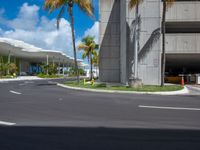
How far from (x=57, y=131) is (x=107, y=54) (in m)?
30.9

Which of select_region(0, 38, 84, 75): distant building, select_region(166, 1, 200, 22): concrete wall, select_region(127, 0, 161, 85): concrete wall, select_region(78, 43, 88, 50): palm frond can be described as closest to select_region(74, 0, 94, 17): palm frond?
select_region(127, 0, 161, 85): concrete wall

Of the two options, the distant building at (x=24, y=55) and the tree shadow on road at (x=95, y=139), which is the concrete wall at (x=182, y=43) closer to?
the tree shadow on road at (x=95, y=139)

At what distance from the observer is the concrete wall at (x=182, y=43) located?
30281 millimetres

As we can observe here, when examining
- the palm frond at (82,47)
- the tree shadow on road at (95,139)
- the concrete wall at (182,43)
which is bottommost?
the tree shadow on road at (95,139)

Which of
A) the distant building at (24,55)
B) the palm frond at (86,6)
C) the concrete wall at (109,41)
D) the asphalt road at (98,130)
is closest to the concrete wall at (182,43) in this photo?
the palm frond at (86,6)

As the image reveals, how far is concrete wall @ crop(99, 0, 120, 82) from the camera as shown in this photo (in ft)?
124

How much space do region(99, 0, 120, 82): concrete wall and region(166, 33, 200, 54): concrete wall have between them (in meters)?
8.72

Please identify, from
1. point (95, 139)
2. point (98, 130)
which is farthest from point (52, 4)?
point (95, 139)

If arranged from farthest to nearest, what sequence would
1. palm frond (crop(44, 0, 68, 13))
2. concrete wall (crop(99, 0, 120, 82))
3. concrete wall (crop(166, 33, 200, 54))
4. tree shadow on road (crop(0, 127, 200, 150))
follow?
concrete wall (crop(99, 0, 120, 82)) → concrete wall (crop(166, 33, 200, 54)) → palm frond (crop(44, 0, 68, 13)) → tree shadow on road (crop(0, 127, 200, 150))

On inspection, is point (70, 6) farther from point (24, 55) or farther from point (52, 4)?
point (24, 55)

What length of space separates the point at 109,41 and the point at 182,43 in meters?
10.4

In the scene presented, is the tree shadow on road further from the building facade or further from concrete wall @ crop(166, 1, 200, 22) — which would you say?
concrete wall @ crop(166, 1, 200, 22)

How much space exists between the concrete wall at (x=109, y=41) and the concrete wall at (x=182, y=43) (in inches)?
343

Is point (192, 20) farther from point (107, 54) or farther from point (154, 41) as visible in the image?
point (107, 54)
